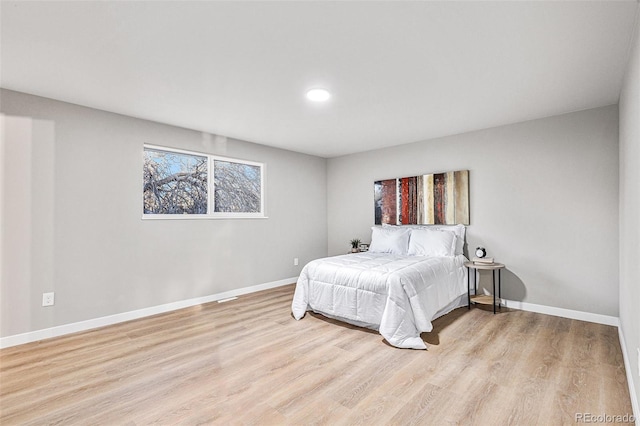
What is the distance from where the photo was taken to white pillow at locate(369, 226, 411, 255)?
4535 mm

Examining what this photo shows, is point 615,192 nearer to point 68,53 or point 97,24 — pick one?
point 97,24

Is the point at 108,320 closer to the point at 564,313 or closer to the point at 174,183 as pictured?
the point at 174,183

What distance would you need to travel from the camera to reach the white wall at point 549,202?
340 centimetres

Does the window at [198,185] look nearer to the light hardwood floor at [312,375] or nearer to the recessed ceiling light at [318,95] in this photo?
the light hardwood floor at [312,375]

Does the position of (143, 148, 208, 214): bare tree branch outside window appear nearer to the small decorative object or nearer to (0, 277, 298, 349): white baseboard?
(0, 277, 298, 349): white baseboard

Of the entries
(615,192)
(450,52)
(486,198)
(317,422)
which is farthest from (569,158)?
(317,422)

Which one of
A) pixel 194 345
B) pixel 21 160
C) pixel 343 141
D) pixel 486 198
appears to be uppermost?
pixel 343 141

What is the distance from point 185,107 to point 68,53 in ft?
3.84

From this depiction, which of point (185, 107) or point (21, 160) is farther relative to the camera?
point (185, 107)

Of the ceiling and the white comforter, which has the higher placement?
the ceiling

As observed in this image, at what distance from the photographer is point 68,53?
2.30 meters

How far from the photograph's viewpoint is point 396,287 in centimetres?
297

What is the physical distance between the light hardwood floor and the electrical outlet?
35 cm

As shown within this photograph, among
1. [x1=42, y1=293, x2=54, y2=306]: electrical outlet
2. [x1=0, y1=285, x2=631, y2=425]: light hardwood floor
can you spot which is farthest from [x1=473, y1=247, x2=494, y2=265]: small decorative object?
Result: [x1=42, y1=293, x2=54, y2=306]: electrical outlet
